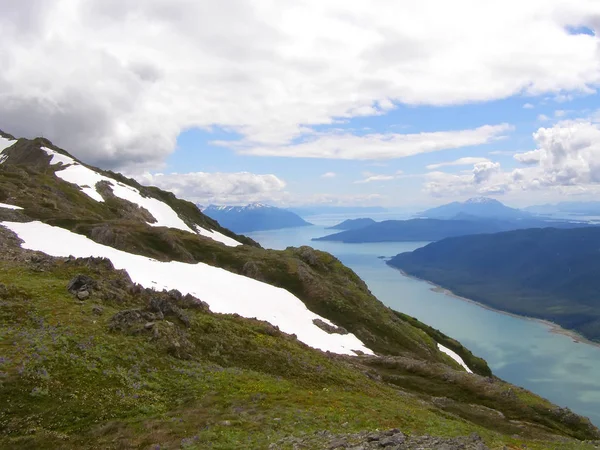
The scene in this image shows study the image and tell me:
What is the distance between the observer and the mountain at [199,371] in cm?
1817

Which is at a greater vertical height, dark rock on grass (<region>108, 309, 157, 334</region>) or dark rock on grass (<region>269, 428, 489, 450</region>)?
dark rock on grass (<region>108, 309, 157, 334</region>)

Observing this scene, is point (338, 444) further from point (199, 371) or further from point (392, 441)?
point (199, 371)

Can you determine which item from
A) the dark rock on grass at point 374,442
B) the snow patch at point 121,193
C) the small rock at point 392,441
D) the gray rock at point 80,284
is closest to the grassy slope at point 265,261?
the snow patch at point 121,193

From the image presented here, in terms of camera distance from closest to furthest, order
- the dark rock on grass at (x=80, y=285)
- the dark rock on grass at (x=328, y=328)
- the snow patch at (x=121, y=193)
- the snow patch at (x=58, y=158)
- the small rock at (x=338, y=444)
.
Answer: the small rock at (x=338, y=444) → the dark rock on grass at (x=80, y=285) → the dark rock on grass at (x=328, y=328) → the snow patch at (x=121, y=193) → the snow patch at (x=58, y=158)

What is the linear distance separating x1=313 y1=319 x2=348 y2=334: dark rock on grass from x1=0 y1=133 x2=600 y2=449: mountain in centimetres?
23

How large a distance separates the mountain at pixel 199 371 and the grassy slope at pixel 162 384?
10 cm

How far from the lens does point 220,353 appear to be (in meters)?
29.7

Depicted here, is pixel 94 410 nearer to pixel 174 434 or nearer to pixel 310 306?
pixel 174 434

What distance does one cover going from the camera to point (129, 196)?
128m

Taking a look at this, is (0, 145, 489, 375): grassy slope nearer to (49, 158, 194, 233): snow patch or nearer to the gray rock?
(49, 158, 194, 233): snow patch

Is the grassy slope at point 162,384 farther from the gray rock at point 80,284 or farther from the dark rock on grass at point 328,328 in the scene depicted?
the dark rock on grass at point 328,328

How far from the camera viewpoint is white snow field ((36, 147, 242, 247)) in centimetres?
12088

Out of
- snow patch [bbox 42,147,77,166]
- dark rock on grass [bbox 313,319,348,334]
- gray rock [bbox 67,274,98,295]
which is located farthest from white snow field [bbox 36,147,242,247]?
gray rock [bbox 67,274,98,295]

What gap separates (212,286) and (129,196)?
8469 cm
